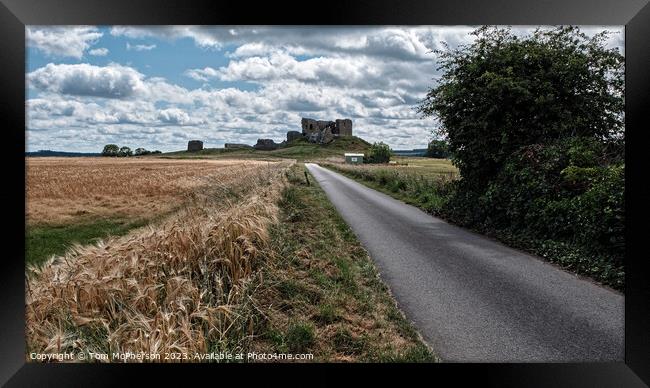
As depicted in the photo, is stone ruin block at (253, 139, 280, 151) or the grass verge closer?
the grass verge

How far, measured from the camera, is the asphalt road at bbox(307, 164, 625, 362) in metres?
4.56

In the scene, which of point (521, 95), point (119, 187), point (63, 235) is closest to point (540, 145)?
point (521, 95)

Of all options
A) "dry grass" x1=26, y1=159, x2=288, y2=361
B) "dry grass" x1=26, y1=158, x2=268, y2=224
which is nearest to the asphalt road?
"dry grass" x1=26, y1=159, x2=288, y2=361

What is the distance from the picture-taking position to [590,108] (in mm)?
10867

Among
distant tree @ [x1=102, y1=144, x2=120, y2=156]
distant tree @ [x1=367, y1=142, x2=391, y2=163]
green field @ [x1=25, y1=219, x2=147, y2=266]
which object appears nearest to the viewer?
green field @ [x1=25, y1=219, x2=147, y2=266]

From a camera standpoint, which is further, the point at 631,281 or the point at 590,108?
the point at 590,108

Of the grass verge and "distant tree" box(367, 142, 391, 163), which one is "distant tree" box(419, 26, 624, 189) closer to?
"distant tree" box(367, 142, 391, 163)

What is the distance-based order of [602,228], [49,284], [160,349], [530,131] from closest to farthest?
[160,349] < [49,284] < [602,228] < [530,131]

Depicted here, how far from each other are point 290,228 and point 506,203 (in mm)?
5815

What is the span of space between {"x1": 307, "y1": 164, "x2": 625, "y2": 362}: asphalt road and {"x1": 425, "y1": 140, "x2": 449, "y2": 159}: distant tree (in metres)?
4.99

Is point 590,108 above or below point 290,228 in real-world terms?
above

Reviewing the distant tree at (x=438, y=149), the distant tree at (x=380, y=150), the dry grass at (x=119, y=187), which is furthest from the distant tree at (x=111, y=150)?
the distant tree at (x=438, y=149)
